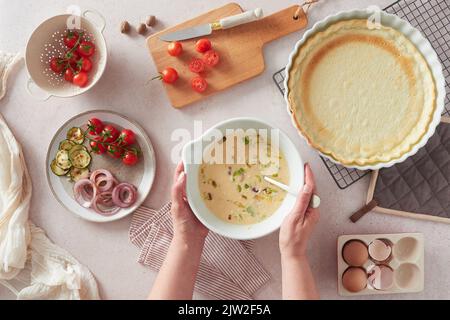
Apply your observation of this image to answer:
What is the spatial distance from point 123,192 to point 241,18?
765 mm

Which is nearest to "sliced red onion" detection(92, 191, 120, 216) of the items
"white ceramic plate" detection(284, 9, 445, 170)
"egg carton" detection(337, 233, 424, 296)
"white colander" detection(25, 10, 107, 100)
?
"white colander" detection(25, 10, 107, 100)

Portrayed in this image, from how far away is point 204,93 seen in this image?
5.98 ft

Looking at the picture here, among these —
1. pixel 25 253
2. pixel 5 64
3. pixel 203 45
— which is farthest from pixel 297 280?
pixel 5 64

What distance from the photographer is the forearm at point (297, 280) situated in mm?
1611

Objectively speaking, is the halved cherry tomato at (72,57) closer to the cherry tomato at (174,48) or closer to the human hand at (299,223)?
the cherry tomato at (174,48)

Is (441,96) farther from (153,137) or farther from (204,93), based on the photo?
(153,137)

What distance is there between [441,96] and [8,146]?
5.16 feet

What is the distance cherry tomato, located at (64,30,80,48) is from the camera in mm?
1820

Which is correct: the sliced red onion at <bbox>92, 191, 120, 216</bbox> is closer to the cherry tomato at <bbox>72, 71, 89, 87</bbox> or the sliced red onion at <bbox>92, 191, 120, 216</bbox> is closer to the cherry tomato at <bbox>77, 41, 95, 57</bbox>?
the cherry tomato at <bbox>72, 71, 89, 87</bbox>

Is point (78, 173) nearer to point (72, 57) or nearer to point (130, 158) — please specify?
point (130, 158)

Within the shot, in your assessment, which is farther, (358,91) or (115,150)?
(115,150)

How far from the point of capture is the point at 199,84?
179 centimetres

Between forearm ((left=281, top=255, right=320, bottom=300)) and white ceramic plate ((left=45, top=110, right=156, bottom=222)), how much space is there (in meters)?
0.58

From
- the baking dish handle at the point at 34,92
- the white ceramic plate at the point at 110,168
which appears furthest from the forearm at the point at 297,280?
the baking dish handle at the point at 34,92
